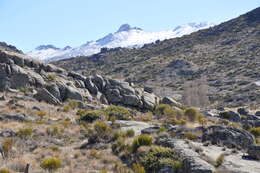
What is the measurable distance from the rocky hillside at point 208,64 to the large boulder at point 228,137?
47055 mm

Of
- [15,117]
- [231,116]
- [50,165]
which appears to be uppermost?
[15,117]

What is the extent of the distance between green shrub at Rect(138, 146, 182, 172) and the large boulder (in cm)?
416

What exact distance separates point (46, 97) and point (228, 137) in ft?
65.1

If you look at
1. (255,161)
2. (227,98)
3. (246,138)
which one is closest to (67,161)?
(255,161)

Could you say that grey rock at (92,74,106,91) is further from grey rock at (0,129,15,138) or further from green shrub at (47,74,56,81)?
grey rock at (0,129,15,138)

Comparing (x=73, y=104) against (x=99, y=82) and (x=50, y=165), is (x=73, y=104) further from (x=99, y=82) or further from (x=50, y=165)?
(x=50, y=165)

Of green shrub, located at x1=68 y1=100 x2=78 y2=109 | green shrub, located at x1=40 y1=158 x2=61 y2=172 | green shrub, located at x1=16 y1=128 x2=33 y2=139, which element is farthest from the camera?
green shrub, located at x1=68 y1=100 x2=78 y2=109

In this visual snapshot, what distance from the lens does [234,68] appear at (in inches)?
3504

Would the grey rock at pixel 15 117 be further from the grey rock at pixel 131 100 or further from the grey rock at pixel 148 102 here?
the grey rock at pixel 148 102

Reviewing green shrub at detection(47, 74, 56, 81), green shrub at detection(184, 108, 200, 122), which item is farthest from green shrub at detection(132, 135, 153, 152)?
green shrub at detection(47, 74, 56, 81)

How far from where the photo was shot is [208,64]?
321ft

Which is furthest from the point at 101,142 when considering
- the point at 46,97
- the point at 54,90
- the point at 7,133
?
the point at 54,90

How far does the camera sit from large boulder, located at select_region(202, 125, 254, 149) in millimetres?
16186

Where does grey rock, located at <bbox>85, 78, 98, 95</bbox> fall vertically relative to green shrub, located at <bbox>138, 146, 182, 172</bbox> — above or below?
above
